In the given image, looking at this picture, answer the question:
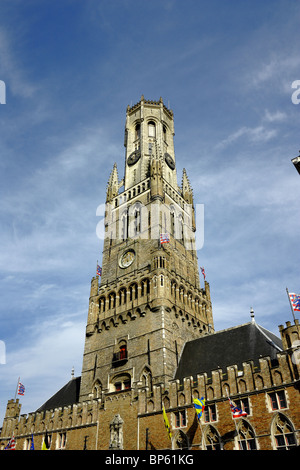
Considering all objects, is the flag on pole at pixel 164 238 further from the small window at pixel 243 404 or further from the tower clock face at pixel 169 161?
the small window at pixel 243 404

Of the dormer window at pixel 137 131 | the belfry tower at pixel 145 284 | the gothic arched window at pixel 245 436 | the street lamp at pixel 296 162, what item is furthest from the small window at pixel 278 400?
the dormer window at pixel 137 131

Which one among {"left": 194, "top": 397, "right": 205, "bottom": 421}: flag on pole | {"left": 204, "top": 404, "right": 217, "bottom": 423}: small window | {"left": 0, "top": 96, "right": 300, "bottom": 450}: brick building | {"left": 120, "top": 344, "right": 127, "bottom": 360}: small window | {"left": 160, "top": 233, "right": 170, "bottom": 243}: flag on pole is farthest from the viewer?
{"left": 160, "top": 233, "right": 170, "bottom": 243}: flag on pole

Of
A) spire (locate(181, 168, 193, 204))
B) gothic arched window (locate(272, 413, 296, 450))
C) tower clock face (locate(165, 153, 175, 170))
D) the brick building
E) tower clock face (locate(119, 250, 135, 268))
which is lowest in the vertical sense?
gothic arched window (locate(272, 413, 296, 450))

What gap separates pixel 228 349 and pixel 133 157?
3322 cm

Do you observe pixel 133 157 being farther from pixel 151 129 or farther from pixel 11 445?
pixel 11 445

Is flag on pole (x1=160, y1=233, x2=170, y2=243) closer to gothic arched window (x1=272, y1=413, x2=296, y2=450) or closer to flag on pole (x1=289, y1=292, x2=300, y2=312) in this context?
flag on pole (x1=289, y1=292, x2=300, y2=312)

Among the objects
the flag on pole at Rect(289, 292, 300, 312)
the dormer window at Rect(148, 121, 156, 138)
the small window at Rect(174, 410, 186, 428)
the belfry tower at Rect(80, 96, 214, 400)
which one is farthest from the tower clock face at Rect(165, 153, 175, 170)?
the small window at Rect(174, 410, 186, 428)

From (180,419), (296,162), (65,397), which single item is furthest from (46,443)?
(296,162)

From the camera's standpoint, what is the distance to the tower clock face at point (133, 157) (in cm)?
5584

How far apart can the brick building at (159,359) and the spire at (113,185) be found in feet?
1.07

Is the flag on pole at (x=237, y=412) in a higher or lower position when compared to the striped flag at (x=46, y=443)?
lower

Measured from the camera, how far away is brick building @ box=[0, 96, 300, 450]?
25.8 meters

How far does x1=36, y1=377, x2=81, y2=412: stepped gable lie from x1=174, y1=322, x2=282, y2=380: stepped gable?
12899 mm
